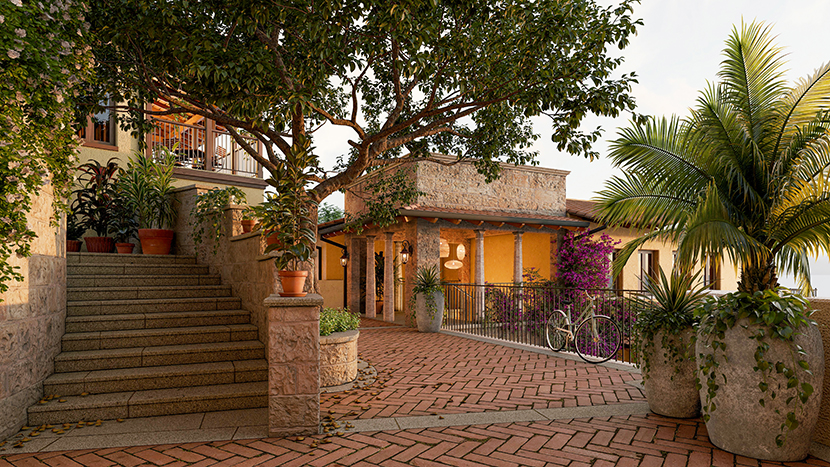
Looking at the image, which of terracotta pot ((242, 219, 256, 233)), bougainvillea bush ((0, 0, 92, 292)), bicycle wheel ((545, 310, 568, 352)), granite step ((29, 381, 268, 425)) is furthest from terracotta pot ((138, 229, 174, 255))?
bicycle wheel ((545, 310, 568, 352))

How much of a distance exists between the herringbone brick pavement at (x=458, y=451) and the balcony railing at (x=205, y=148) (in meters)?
→ 8.07

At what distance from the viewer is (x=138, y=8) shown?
4.46m

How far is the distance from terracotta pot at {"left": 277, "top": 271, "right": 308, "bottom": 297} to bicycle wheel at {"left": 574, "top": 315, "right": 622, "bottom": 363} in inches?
188

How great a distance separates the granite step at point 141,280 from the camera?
576cm

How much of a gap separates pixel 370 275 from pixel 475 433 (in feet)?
30.2

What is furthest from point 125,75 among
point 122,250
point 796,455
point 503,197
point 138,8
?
point 503,197

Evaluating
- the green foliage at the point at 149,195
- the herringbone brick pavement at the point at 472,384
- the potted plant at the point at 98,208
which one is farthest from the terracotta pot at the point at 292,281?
the potted plant at the point at 98,208

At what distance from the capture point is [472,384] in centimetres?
527

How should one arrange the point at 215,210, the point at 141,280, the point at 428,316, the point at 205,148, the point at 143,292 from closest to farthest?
the point at 143,292 < the point at 141,280 < the point at 215,210 < the point at 428,316 < the point at 205,148

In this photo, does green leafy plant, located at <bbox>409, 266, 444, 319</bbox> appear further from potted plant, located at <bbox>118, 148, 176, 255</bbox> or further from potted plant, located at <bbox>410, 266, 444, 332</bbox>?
potted plant, located at <bbox>118, 148, 176, 255</bbox>

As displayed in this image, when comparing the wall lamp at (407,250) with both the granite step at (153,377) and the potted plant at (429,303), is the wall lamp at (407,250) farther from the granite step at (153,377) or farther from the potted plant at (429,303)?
the granite step at (153,377)

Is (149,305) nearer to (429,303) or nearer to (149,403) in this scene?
(149,403)

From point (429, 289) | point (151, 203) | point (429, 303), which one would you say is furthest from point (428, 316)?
point (151, 203)

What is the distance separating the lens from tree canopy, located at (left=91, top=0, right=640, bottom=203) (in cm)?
409
